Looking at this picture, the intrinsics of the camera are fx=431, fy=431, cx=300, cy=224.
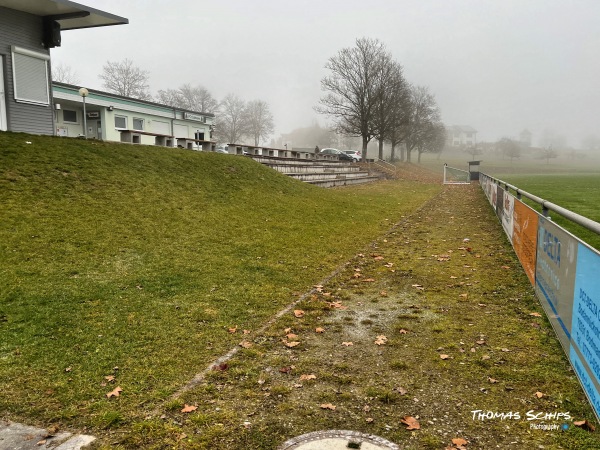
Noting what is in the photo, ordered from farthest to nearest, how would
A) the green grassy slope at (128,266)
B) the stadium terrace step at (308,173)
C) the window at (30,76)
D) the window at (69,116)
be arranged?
the window at (69,116), the stadium terrace step at (308,173), the window at (30,76), the green grassy slope at (128,266)

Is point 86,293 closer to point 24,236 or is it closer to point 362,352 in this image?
point 24,236

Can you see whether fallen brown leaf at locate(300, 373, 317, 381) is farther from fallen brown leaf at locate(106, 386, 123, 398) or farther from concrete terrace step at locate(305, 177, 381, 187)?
concrete terrace step at locate(305, 177, 381, 187)

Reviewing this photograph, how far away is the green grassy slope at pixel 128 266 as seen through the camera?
3832 mm

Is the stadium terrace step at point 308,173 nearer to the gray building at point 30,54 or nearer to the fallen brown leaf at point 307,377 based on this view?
the gray building at point 30,54

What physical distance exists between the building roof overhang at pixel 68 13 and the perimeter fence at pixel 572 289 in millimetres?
16008

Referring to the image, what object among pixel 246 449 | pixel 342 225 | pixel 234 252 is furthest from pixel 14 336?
pixel 342 225

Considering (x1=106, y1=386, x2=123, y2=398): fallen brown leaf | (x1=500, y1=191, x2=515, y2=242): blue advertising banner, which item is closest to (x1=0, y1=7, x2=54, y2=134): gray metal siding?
(x1=106, y1=386, x2=123, y2=398): fallen brown leaf

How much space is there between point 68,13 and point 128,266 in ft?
42.1

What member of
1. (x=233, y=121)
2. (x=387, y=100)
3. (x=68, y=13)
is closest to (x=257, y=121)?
(x=233, y=121)

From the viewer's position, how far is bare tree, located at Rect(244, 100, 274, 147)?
101 meters

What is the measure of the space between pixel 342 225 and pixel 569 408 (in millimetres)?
9669

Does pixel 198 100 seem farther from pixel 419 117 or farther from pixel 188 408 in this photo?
pixel 188 408

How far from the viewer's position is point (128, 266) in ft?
22.8

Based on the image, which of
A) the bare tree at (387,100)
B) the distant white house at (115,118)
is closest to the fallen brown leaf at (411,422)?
the distant white house at (115,118)
